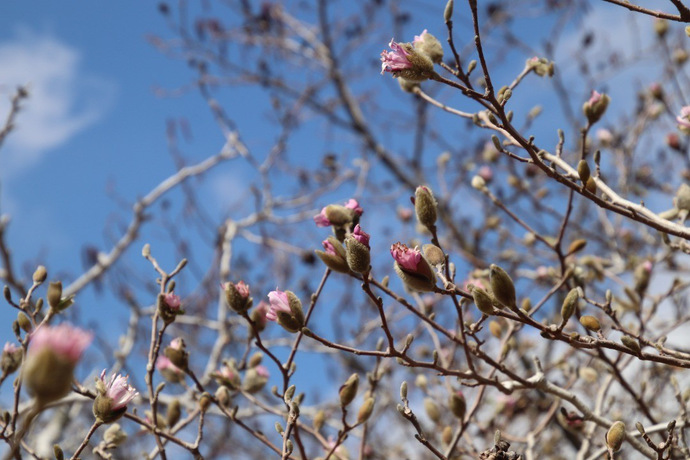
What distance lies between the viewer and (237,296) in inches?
53.1

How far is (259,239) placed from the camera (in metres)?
4.64

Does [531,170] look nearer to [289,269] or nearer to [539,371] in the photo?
[539,371]

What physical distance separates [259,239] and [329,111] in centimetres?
163

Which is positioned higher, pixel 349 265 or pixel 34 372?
pixel 349 265

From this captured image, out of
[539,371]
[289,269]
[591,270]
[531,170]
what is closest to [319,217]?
[539,371]

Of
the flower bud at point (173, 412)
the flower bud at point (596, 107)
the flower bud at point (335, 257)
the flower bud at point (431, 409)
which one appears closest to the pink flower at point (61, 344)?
the flower bud at point (335, 257)

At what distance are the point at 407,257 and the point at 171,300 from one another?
62cm

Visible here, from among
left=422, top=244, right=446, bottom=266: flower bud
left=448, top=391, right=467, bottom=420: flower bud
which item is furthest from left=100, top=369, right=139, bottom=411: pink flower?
left=448, top=391, right=467, bottom=420: flower bud

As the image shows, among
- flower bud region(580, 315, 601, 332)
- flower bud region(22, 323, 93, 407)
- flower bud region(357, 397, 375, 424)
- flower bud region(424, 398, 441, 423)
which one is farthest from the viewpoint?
flower bud region(424, 398, 441, 423)

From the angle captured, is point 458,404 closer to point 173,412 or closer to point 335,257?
point 335,257

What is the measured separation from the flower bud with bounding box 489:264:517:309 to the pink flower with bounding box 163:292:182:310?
75cm

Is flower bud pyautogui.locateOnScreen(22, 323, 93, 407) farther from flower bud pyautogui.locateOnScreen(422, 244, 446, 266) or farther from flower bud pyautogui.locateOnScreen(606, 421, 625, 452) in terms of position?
flower bud pyautogui.locateOnScreen(606, 421, 625, 452)

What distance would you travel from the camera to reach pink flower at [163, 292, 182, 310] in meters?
1.41

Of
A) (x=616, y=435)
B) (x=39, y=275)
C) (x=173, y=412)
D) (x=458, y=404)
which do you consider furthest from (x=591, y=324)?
(x=39, y=275)
